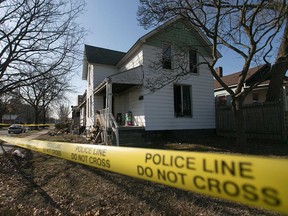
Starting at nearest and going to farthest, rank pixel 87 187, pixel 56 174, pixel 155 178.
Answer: pixel 155 178, pixel 87 187, pixel 56 174

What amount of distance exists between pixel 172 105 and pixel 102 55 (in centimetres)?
796

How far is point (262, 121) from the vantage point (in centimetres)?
1223

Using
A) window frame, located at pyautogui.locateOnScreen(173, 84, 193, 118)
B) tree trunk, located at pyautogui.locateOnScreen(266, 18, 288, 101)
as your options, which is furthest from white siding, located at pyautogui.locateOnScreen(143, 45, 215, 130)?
tree trunk, located at pyautogui.locateOnScreen(266, 18, 288, 101)

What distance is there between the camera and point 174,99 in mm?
13617

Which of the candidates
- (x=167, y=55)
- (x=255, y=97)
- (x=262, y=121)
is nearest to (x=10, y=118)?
(x=167, y=55)

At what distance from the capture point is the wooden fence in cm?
1130

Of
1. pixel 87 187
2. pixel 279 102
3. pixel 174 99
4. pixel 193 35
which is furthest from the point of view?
pixel 193 35

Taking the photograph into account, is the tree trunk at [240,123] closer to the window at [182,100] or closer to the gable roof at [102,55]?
the window at [182,100]

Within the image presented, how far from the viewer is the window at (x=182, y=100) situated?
13.7 meters

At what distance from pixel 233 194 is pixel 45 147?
4.24 m

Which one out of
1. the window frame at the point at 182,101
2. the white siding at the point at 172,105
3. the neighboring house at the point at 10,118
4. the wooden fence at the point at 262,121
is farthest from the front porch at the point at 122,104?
the neighboring house at the point at 10,118

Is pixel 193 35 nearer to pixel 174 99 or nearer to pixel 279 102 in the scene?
pixel 174 99

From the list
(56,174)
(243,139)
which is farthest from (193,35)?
(56,174)

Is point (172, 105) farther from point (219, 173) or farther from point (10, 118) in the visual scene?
point (10, 118)
